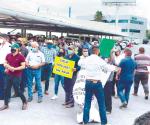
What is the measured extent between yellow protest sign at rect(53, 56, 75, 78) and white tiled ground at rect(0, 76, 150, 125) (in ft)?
2.95

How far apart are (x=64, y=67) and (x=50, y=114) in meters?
1.40

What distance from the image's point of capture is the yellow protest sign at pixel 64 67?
1012 cm

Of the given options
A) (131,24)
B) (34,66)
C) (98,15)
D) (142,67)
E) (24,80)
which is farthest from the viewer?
(131,24)

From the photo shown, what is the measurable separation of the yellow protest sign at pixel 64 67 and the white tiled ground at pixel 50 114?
2.95ft

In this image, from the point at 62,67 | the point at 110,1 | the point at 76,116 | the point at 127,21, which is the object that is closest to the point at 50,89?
the point at 62,67

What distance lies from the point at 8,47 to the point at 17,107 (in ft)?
5.40

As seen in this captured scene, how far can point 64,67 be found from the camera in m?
10.3

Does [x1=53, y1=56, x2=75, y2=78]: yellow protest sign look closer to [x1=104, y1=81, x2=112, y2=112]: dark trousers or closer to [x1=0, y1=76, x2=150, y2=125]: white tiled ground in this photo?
[x1=0, y1=76, x2=150, y2=125]: white tiled ground

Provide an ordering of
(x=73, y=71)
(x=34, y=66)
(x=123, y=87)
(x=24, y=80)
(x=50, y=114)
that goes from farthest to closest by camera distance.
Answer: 1. (x=24, y=80)
2. (x=34, y=66)
3. (x=123, y=87)
4. (x=73, y=71)
5. (x=50, y=114)

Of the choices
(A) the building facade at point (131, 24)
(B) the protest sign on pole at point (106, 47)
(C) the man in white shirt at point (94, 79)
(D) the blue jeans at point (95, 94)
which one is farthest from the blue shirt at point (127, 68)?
(A) the building facade at point (131, 24)

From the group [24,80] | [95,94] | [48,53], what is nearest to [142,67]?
[48,53]

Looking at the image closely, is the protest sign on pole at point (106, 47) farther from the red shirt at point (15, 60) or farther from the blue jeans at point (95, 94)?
the red shirt at point (15, 60)

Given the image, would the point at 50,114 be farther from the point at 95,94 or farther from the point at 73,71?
the point at 95,94

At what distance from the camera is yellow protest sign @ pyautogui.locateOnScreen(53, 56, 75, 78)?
10.1m
